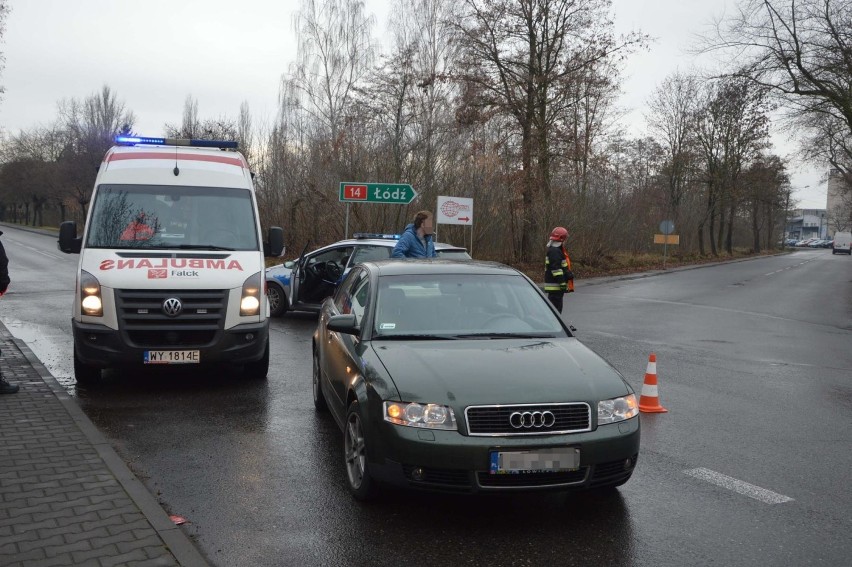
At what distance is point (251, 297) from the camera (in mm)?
8148

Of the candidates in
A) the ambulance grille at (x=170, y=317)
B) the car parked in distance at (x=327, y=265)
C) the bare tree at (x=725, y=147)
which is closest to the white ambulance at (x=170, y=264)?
the ambulance grille at (x=170, y=317)

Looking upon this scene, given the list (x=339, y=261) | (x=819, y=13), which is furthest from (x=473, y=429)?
(x=819, y=13)

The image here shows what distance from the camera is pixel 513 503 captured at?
4.89m

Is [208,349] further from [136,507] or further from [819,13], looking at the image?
[819,13]

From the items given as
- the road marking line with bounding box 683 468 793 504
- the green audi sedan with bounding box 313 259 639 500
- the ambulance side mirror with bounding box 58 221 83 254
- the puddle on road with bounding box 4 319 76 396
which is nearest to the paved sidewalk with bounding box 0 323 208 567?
the green audi sedan with bounding box 313 259 639 500

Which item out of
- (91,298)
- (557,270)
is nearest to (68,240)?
(91,298)

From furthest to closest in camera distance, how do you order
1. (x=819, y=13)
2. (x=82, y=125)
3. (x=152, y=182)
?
(x=82, y=125), (x=819, y=13), (x=152, y=182)

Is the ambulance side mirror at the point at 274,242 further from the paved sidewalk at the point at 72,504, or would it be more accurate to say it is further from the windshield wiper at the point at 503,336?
the windshield wiper at the point at 503,336

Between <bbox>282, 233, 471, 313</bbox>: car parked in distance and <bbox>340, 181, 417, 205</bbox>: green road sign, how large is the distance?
5699 millimetres

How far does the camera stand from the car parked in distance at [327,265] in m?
13.3

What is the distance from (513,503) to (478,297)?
5.43 ft

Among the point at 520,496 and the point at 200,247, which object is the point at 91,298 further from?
the point at 520,496

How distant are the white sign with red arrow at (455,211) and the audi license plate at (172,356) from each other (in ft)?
55.0

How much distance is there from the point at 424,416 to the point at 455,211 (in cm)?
2042
